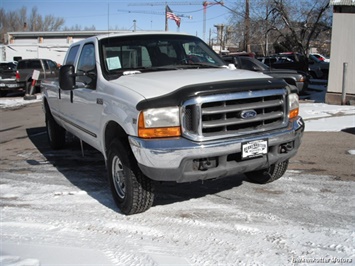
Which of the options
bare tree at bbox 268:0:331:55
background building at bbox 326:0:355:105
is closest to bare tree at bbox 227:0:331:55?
bare tree at bbox 268:0:331:55

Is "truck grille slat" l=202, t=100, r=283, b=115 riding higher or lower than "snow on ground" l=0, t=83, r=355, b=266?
higher

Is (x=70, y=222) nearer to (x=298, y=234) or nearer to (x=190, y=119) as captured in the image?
(x=190, y=119)

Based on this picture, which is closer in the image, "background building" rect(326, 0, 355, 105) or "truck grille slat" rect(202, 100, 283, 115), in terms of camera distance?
"truck grille slat" rect(202, 100, 283, 115)

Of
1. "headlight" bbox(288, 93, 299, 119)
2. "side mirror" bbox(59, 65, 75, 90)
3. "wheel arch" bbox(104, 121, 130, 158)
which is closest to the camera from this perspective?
"wheel arch" bbox(104, 121, 130, 158)

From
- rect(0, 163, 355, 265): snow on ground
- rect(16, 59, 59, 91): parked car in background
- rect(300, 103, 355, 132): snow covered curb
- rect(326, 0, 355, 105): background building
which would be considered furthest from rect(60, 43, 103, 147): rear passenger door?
rect(16, 59, 59, 91): parked car in background

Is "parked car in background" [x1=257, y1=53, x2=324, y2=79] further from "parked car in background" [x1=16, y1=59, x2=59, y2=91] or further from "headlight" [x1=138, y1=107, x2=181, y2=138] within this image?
A: "headlight" [x1=138, y1=107, x2=181, y2=138]

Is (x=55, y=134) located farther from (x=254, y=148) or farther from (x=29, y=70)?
(x=29, y=70)

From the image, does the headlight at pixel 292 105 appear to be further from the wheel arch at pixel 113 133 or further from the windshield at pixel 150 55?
the wheel arch at pixel 113 133

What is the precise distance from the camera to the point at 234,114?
3938mm

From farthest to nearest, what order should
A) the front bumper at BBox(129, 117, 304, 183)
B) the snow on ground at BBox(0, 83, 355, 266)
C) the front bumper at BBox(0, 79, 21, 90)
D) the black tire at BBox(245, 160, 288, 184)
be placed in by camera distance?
the front bumper at BBox(0, 79, 21, 90)
the black tire at BBox(245, 160, 288, 184)
the front bumper at BBox(129, 117, 304, 183)
the snow on ground at BBox(0, 83, 355, 266)

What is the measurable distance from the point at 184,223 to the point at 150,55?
7.28 ft

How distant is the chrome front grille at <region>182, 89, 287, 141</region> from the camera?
370 cm

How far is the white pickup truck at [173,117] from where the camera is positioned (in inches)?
145


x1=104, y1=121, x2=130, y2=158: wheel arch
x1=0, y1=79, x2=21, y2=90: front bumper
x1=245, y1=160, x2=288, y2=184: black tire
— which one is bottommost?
x1=245, y1=160, x2=288, y2=184: black tire
